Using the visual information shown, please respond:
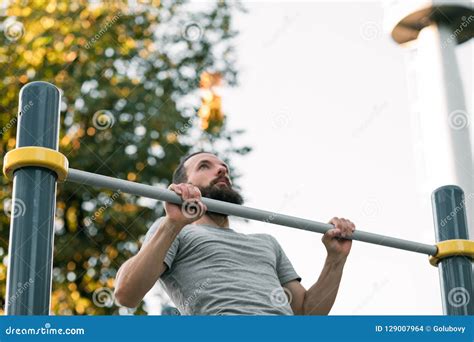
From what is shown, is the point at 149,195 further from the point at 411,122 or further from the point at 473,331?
the point at 411,122

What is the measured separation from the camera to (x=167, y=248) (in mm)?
2535

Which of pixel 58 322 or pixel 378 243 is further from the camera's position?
pixel 378 243

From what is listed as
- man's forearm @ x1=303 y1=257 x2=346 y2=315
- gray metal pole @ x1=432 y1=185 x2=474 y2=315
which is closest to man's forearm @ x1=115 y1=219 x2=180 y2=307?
man's forearm @ x1=303 y1=257 x2=346 y2=315

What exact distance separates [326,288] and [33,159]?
115 centimetres

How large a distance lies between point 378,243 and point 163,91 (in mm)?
5633

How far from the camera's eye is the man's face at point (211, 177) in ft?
10.1

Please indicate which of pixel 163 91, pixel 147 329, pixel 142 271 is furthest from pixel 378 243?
pixel 163 91

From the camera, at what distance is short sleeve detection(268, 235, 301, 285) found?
2992 mm

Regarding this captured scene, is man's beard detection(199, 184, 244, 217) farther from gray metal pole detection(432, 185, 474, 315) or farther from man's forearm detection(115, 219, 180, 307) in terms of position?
gray metal pole detection(432, 185, 474, 315)

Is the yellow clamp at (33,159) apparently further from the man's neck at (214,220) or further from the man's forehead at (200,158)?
the man's forehead at (200,158)

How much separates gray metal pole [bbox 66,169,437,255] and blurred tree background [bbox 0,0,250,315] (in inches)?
176

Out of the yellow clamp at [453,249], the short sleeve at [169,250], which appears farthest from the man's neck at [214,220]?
the yellow clamp at [453,249]

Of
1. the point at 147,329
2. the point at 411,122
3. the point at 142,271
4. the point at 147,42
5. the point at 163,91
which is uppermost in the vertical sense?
the point at 147,42

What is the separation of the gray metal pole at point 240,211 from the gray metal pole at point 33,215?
103 mm
